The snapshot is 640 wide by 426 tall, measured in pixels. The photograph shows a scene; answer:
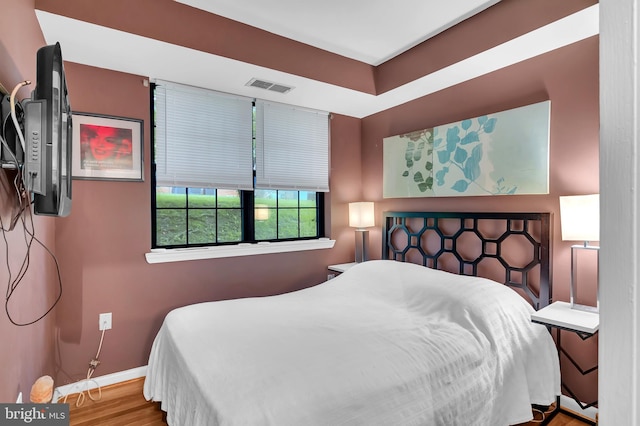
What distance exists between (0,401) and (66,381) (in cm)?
136

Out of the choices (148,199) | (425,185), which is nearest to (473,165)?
(425,185)

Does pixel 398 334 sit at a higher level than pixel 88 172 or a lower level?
lower

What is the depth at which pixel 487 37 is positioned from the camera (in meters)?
2.27

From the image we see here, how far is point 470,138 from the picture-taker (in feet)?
8.83

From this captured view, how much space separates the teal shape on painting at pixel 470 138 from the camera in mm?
2646

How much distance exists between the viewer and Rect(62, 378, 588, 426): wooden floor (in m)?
2.07

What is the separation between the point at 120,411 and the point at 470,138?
10.4ft

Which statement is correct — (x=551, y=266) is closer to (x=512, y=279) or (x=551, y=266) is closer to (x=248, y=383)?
(x=512, y=279)

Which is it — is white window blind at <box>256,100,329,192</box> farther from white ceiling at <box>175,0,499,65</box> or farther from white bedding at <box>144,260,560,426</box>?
white bedding at <box>144,260,560,426</box>

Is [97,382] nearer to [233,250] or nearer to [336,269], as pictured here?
[233,250]

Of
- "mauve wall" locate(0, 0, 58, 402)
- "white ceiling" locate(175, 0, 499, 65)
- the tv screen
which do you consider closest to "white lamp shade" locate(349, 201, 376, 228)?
"white ceiling" locate(175, 0, 499, 65)

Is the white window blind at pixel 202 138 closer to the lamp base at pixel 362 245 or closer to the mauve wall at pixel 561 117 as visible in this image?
the lamp base at pixel 362 245

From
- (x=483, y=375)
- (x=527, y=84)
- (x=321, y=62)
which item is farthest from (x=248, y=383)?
(x=527, y=84)

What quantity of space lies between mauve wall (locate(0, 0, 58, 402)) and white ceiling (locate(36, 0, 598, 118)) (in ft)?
1.04
